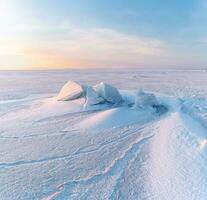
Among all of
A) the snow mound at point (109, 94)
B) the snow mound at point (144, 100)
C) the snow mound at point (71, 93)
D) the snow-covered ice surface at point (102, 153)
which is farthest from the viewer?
the snow mound at point (71, 93)

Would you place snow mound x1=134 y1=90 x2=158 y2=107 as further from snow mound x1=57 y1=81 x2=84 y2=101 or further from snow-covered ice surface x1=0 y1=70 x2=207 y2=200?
snow mound x1=57 y1=81 x2=84 y2=101

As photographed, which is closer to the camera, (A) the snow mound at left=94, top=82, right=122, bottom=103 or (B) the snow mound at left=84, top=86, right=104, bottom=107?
(B) the snow mound at left=84, top=86, right=104, bottom=107

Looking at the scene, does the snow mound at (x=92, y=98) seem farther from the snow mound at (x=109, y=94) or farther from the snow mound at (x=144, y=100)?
the snow mound at (x=144, y=100)

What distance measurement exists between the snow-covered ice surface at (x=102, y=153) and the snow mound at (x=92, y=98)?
8.5 inches

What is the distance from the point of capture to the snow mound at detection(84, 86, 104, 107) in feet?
21.9

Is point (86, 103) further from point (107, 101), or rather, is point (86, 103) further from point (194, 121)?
point (194, 121)

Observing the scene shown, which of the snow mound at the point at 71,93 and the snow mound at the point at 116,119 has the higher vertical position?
the snow mound at the point at 71,93

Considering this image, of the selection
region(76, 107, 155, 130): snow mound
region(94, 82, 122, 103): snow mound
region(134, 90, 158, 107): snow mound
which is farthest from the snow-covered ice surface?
region(94, 82, 122, 103): snow mound

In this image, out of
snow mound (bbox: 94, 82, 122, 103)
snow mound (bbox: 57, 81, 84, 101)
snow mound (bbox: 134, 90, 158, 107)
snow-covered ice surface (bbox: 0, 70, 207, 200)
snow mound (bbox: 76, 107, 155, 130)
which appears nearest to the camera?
snow-covered ice surface (bbox: 0, 70, 207, 200)

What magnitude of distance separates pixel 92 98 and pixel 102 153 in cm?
312

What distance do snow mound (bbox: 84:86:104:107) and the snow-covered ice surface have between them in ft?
0.71

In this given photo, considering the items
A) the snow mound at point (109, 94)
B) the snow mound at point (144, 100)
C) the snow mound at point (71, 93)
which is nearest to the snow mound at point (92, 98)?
the snow mound at point (109, 94)

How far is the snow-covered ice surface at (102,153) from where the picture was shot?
278cm

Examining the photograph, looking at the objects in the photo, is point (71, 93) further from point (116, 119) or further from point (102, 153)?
point (102, 153)
